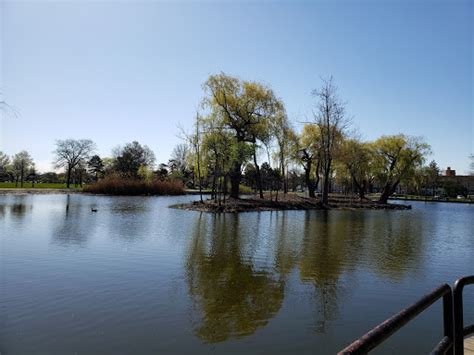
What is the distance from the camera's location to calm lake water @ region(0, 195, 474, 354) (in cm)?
558

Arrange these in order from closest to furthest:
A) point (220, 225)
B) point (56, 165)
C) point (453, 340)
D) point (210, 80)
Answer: point (453, 340), point (220, 225), point (210, 80), point (56, 165)

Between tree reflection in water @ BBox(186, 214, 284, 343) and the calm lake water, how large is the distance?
1.1 inches

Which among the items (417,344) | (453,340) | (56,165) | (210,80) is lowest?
(417,344)

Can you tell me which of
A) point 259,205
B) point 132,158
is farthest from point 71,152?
point 259,205

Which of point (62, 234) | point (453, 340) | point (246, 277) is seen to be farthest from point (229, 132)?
point (453, 340)

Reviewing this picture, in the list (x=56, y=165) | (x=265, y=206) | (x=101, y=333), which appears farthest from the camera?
(x=56, y=165)

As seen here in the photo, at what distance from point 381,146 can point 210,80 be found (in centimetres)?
2882

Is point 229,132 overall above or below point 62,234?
above

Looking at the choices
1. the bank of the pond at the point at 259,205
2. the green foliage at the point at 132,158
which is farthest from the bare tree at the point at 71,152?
the bank of the pond at the point at 259,205

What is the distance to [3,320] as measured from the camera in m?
6.10

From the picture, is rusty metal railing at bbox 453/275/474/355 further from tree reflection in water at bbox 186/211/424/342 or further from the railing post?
tree reflection in water at bbox 186/211/424/342

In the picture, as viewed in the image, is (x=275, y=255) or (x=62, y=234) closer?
(x=275, y=255)

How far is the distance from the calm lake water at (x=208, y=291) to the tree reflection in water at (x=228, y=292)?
0.09 ft

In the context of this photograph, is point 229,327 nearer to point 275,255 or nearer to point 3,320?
point 3,320
